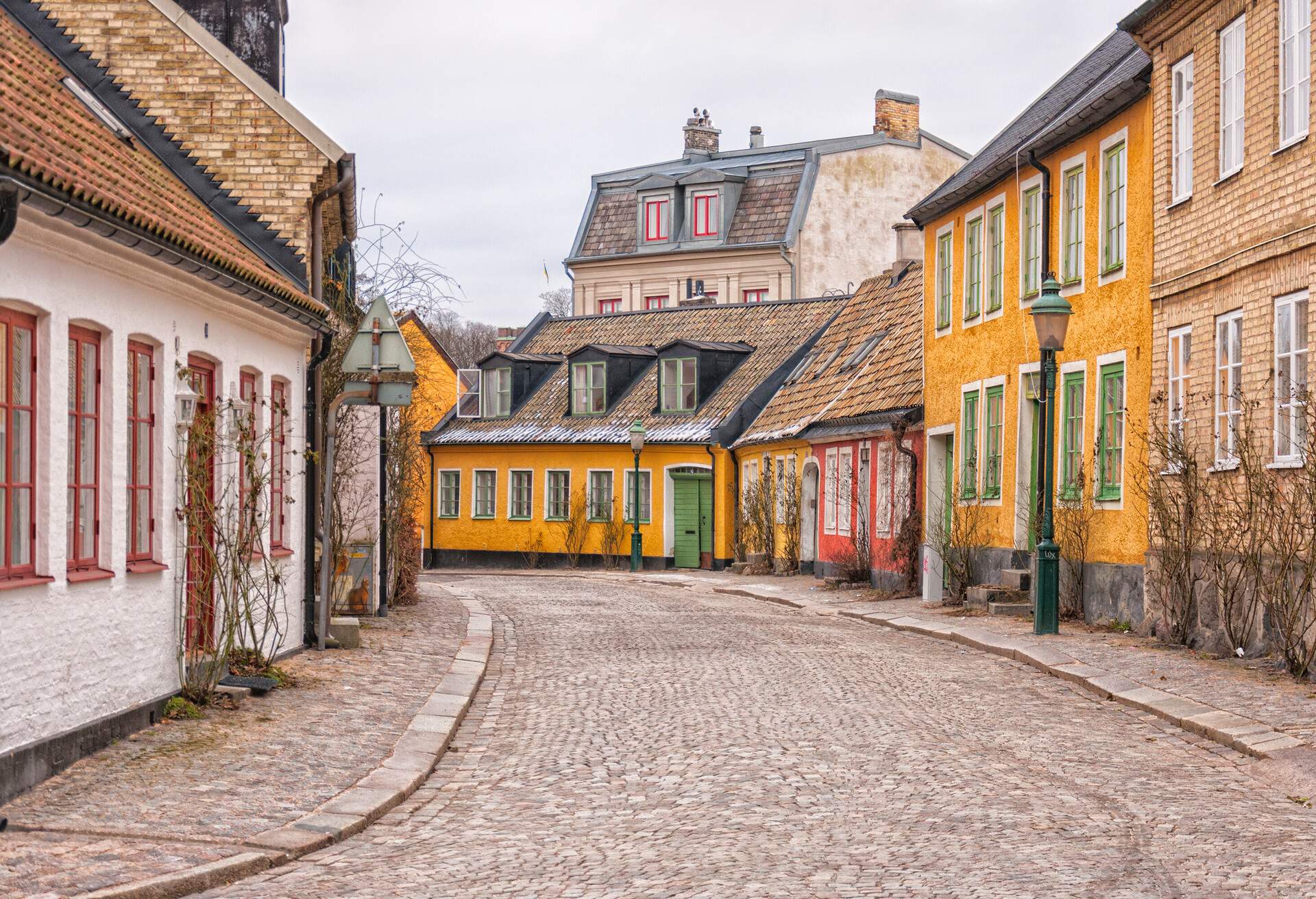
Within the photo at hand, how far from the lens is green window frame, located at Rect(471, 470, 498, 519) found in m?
47.5

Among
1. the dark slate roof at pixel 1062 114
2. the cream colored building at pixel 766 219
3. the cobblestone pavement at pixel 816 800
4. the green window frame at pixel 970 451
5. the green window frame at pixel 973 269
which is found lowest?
the cobblestone pavement at pixel 816 800

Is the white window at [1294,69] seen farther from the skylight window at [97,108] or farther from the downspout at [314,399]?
the skylight window at [97,108]

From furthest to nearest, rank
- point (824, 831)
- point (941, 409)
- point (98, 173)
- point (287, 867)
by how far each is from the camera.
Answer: point (941, 409) < point (98, 173) < point (824, 831) < point (287, 867)

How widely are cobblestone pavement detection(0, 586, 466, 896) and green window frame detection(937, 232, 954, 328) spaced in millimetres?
14358

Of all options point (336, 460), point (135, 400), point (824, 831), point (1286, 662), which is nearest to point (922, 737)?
point (824, 831)

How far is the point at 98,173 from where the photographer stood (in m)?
10.7

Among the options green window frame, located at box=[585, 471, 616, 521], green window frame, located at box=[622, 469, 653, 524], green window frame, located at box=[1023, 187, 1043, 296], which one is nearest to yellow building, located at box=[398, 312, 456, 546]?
green window frame, located at box=[585, 471, 616, 521]

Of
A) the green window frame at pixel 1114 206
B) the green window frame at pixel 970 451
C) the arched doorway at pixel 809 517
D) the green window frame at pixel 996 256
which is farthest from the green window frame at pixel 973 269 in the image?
the arched doorway at pixel 809 517

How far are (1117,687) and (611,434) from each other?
3112 centimetres

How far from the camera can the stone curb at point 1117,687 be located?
35.1ft

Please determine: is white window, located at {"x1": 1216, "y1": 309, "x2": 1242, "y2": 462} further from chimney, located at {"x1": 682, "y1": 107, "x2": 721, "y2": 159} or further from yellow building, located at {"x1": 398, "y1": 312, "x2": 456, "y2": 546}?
chimney, located at {"x1": 682, "y1": 107, "x2": 721, "y2": 159}

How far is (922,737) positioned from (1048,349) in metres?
8.00

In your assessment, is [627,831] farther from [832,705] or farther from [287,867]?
[832,705]

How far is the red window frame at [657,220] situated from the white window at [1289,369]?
41896mm
